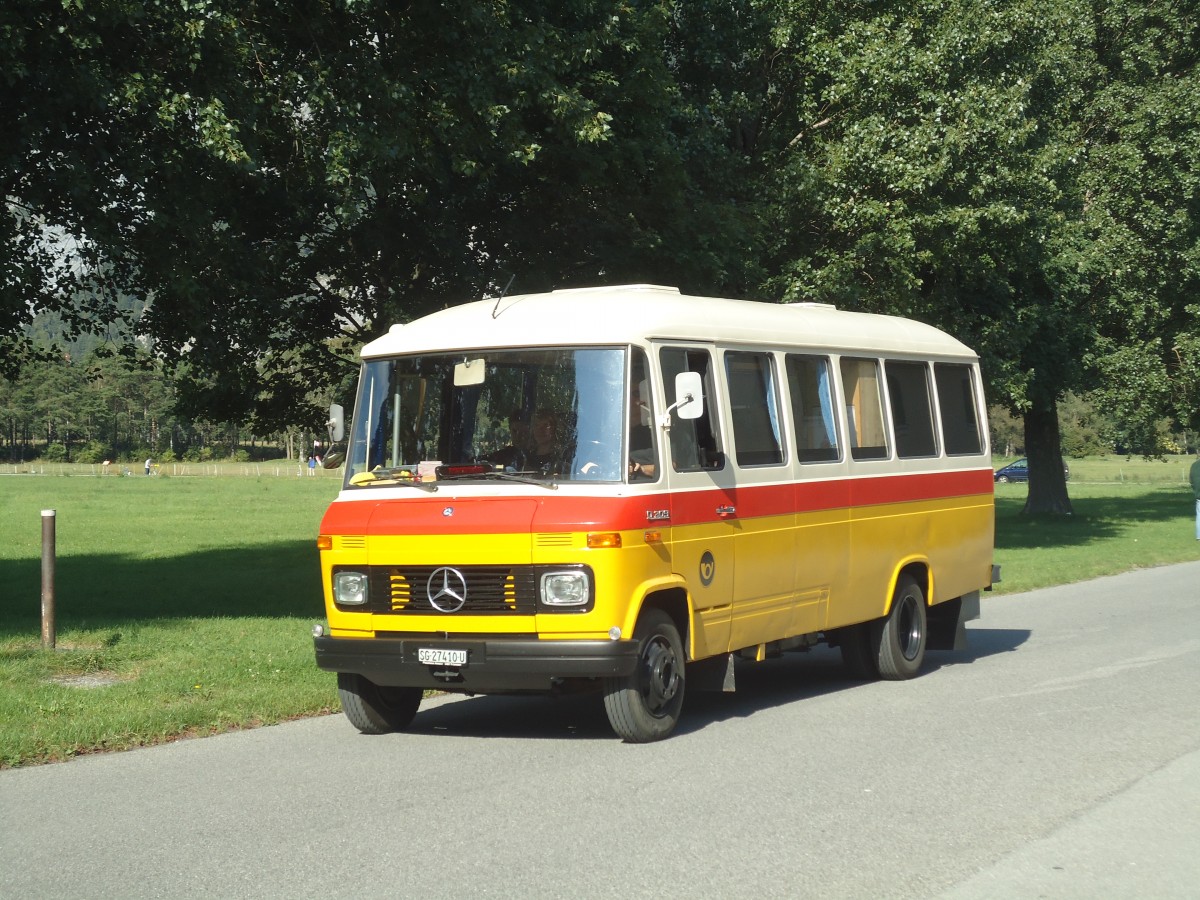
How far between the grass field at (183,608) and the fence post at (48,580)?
6.2 inches

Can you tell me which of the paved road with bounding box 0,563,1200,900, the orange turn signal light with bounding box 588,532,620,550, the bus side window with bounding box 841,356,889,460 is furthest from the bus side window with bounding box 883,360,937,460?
the orange turn signal light with bounding box 588,532,620,550

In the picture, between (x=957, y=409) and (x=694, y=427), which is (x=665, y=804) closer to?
(x=694, y=427)

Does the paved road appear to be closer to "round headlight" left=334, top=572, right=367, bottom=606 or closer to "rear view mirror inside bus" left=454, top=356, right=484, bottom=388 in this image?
"round headlight" left=334, top=572, right=367, bottom=606

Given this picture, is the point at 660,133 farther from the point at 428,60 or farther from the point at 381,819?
the point at 381,819

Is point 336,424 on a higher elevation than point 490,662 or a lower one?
higher

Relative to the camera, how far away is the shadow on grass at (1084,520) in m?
31.2

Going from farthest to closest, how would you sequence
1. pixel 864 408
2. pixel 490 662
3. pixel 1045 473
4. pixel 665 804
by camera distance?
1. pixel 1045 473
2. pixel 864 408
3. pixel 490 662
4. pixel 665 804

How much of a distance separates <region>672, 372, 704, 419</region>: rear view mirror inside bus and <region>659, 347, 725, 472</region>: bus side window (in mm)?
412

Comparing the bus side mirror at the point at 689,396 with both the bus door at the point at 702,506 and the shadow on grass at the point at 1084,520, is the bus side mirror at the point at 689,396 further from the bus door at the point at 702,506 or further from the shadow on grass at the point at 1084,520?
the shadow on grass at the point at 1084,520

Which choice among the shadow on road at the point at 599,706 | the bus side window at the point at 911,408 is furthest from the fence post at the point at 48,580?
the bus side window at the point at 911,408

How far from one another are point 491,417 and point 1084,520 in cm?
3135

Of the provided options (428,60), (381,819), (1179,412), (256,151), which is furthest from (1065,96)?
(381,819)

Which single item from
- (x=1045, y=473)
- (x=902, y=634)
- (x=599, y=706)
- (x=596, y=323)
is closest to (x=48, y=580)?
(x=599, y=706)

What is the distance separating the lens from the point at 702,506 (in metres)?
9.53
